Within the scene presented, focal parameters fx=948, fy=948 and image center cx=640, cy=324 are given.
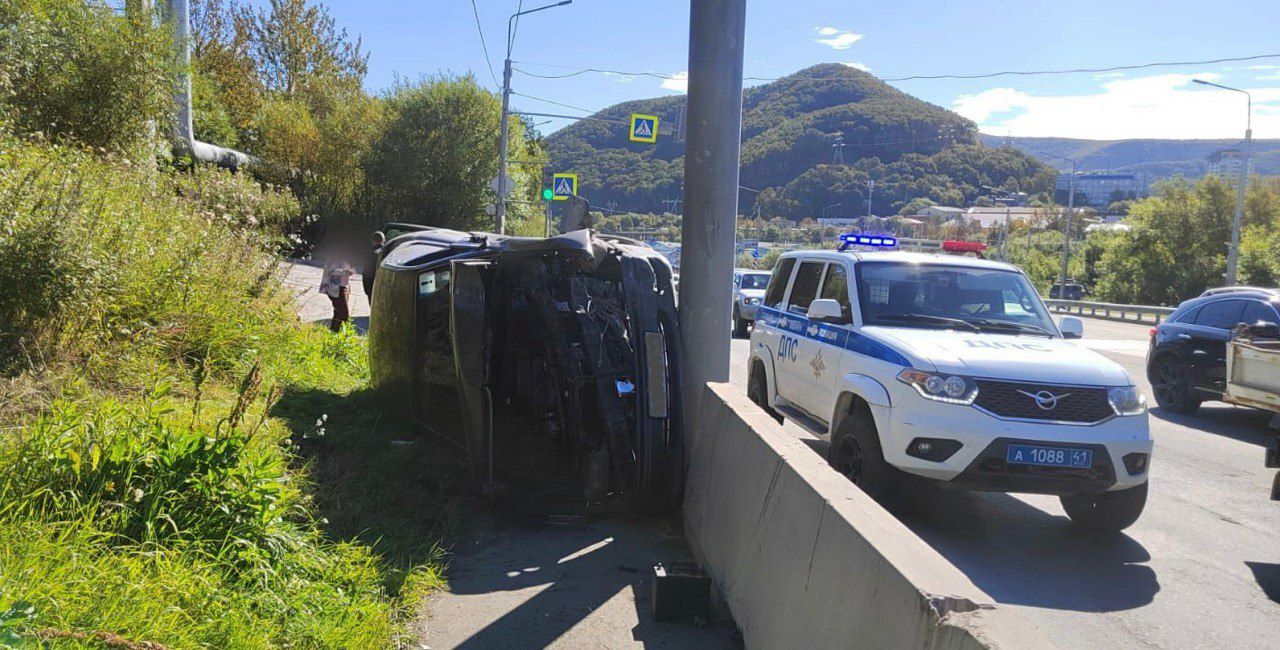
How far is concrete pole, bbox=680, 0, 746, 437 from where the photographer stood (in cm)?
721

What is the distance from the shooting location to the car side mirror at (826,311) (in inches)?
297

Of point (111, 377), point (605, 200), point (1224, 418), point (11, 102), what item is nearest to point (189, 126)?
point (11, 102)

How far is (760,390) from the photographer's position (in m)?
9.72

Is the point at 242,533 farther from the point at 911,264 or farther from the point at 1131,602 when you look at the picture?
the point at 911,264

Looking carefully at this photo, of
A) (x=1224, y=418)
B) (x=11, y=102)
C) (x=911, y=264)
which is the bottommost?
(x=1224, y=418)

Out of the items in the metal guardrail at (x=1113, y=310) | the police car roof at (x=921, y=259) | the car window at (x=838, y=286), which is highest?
the police car roof at (x=921, y=259)

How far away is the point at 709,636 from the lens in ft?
15.5

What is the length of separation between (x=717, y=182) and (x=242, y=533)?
4.38 meters

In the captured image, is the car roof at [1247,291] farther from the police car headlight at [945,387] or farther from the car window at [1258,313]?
the police car headlight at [945,387]

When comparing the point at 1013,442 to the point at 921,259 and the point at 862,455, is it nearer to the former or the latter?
the point at 862,455

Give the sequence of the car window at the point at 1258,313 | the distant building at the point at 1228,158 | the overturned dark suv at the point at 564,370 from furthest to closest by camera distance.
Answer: the distant building at the point at 1228,158
the car window at the point at 1258,313
the overturned dark suv at the point at 564,370

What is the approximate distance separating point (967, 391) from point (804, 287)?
115 inches

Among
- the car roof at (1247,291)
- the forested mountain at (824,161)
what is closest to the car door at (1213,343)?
the car roof at (1247,291)

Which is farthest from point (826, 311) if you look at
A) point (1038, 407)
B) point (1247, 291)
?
point (1247, 291)
